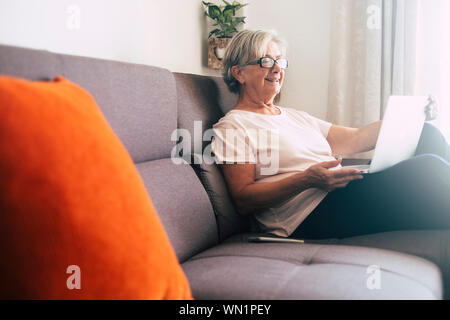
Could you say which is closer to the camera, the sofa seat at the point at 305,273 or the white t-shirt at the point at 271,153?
the sofa seat at the point at 305,273

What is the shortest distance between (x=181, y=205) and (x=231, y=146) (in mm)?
336

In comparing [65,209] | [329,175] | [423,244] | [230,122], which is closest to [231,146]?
[230,122]

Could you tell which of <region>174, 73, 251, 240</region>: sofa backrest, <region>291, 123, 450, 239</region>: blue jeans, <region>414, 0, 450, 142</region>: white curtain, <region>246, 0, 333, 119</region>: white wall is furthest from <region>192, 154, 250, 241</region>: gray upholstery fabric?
<region>414, 0, 450, 142</region>: white curtain

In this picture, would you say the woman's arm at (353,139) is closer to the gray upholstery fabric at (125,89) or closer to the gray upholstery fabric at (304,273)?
the gray upholstery fabric at (304,273)

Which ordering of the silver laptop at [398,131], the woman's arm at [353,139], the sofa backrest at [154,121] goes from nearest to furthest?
the sofa backrest at [154,121], the silver laptop at [398,131], the woman's arm at [353,139]

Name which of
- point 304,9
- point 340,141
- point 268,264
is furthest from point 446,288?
point 304,9

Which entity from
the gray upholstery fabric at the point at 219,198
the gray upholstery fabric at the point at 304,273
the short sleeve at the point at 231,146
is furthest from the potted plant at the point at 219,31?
the gray upholstery fabric at the point at 304,273

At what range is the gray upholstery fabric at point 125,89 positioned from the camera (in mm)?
896

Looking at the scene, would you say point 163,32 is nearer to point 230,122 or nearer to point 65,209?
point 230,122

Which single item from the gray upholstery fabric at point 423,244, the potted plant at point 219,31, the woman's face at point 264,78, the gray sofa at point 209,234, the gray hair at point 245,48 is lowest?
the gray upholstery fabric at point 423,244

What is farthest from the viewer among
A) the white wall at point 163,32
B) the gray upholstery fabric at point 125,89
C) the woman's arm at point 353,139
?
the woman's arm at point 353,139

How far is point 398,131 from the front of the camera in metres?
1.51
